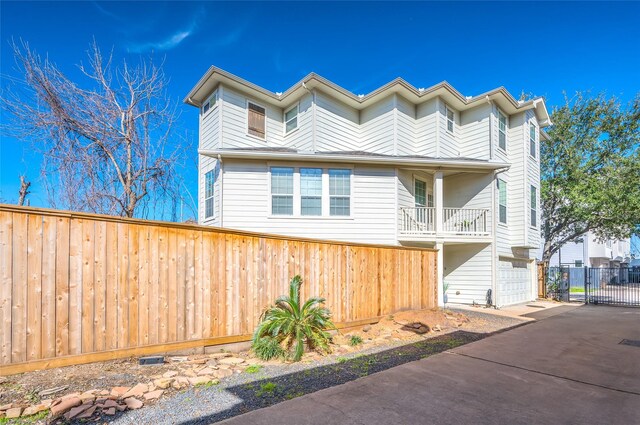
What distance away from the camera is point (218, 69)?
11.7 m

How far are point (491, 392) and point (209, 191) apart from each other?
10940 mm

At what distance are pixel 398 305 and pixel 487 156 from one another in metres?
8.49

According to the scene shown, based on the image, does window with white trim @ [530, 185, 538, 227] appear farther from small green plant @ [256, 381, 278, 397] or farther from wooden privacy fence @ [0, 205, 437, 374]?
small green plant @ [256, 381, 278, 397]

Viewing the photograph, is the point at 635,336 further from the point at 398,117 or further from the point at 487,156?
the point at 398,117

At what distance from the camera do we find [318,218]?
11516 millimetres

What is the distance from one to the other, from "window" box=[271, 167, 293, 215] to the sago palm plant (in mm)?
5359

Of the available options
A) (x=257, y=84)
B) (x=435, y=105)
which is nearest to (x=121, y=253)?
(x=257, y=84)

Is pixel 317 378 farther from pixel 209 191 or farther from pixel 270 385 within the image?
pixel 209 191

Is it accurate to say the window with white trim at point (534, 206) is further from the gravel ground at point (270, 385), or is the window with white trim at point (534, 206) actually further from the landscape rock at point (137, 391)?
the landscape rock at point (137, 391)

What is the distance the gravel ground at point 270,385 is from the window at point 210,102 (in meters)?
10.5

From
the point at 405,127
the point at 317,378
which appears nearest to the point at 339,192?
the point at 405,127

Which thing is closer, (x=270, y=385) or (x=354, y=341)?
(x=270, y=385)

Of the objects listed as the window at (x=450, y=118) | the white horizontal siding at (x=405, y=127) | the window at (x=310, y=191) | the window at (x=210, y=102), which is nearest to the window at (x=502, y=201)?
the window at (x=450, y=118)

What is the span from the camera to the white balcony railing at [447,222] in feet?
39.8
